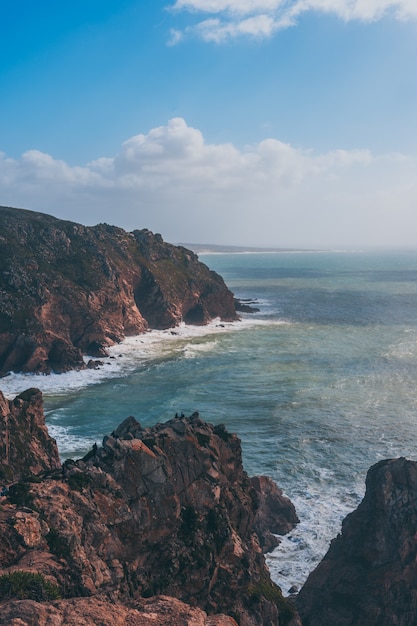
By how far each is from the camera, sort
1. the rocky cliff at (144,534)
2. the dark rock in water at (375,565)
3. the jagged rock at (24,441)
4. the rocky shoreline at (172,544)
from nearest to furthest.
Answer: the rocky shoreline at (172,544), the rocky cliff at (144,534), the dark rock in water at (375,565), the jagged rock at (24,441)

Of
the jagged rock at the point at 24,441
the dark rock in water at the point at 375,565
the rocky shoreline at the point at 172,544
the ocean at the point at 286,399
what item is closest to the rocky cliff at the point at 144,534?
the rocky shoreline at the point at 172,544

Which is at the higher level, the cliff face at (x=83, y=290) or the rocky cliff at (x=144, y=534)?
the cliff face at (x=83, y=290)

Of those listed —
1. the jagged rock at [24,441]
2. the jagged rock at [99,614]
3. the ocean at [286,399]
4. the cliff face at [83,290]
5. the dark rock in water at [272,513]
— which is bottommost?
the dark rock in water at [272,513]

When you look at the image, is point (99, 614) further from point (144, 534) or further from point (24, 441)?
point (24, 441)

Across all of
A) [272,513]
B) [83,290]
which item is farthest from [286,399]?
[83,290]

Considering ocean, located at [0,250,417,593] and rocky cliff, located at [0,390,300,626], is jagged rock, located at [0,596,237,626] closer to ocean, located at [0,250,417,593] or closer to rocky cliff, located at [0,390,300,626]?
rocky cliff, located at [0,390,300,626]

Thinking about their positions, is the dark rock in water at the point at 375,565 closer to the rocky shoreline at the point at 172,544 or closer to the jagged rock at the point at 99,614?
the rocky shoreline at the point at 172,544
